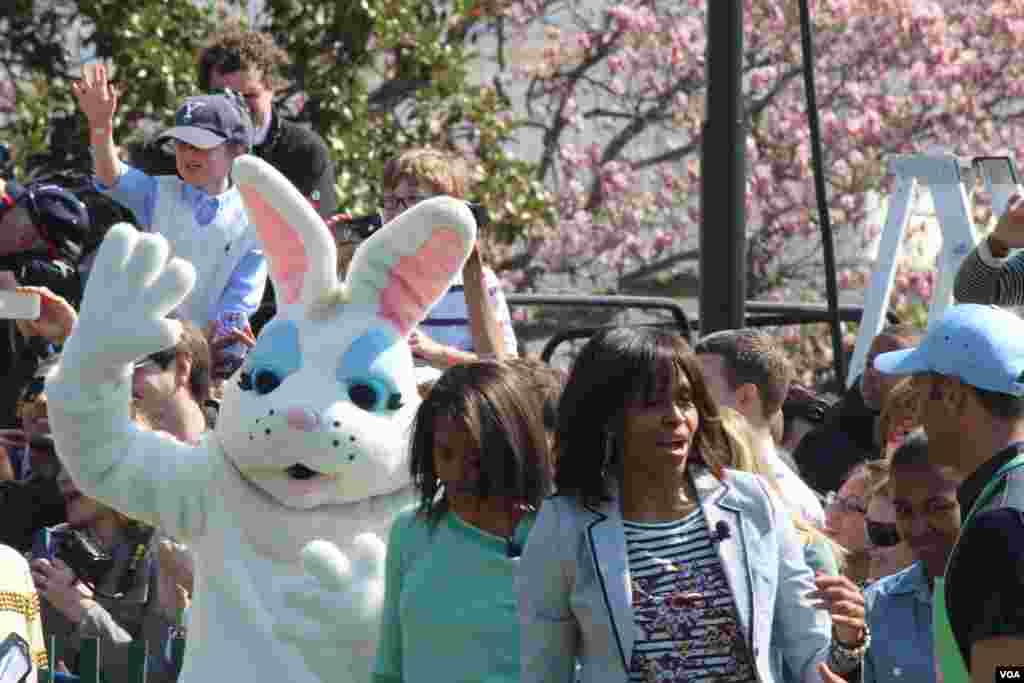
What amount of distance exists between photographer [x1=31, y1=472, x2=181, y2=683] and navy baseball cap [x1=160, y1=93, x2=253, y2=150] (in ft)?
3.96

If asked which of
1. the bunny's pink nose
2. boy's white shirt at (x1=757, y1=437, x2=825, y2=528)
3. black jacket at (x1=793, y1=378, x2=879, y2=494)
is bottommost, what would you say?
black jacket at (x1=793, y1=378, x2=879, y2=494)

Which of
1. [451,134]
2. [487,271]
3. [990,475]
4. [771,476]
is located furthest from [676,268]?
[990,475]

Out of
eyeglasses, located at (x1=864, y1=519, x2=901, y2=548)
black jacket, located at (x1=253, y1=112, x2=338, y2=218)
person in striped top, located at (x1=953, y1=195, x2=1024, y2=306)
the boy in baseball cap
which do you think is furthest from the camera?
black jacket, located at (x1=253, y1=112, x2=338, y2=218)

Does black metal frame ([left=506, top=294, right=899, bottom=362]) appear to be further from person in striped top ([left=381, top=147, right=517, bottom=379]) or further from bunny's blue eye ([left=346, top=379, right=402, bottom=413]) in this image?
bunny's blue eye ([left=346, top=379, right=402, bottom=413])

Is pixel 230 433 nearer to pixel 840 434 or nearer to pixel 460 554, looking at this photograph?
pixel 460 554

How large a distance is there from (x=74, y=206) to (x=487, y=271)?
1205 mm

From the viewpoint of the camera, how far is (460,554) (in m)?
4.60

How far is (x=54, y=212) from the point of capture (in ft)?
19.6

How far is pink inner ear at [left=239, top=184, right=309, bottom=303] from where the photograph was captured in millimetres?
5098

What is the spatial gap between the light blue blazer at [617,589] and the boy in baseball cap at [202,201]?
2.72 metres

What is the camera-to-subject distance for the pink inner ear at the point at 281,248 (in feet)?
16.7

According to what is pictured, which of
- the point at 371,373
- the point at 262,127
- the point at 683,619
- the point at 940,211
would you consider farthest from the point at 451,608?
the point at 940,211

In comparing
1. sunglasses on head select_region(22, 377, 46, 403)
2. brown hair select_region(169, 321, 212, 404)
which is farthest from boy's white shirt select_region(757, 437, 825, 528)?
sunglasses on head select_region(22, 377, 46, 403)

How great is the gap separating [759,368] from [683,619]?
233 centimetres
